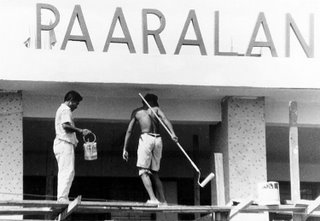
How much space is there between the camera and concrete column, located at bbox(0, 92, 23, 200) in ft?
46.8

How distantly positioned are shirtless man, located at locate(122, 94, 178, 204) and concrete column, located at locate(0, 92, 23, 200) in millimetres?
1901

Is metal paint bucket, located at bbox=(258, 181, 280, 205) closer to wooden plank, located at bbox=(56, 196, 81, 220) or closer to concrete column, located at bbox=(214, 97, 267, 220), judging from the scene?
concrete column, located at bbox=(214, 97, 267, 220)

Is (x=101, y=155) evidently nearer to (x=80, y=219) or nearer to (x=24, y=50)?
(x=80, y=219)

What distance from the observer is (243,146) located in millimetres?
14953

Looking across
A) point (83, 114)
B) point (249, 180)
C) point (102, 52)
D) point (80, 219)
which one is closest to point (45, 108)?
point (83, 114)

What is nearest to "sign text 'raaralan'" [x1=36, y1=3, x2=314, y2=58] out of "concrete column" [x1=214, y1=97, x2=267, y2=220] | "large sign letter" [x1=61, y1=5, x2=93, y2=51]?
"large sign letter" [x1=61, y1=5, x2=93, y2=51]

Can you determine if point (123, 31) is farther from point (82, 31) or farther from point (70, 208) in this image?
point (70, 208)

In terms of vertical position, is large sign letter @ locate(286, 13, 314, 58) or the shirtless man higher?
large sign letter @ locate(286, 13, 314, 58)

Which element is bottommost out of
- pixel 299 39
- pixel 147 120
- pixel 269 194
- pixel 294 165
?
pixel 269 194

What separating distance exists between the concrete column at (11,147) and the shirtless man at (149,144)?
190cm

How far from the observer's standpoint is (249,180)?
585 inches

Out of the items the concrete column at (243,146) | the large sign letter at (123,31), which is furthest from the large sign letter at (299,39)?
the large sign letter at (123,31)

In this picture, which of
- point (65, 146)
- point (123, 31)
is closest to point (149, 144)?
point (65, 146)

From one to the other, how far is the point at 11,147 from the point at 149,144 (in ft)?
8.02
